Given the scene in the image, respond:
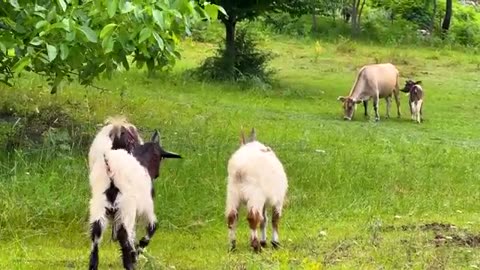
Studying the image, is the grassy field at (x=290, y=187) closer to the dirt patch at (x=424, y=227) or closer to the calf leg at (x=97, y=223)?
the dirt patch at (x=424, y=227)

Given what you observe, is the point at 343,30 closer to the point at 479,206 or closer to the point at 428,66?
the point at 428,66

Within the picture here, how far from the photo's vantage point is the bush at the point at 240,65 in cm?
2122

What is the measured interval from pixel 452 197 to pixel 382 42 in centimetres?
2203

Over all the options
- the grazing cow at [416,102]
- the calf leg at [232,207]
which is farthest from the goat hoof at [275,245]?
the grazing cow at [416,102]

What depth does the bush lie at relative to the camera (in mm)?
21219

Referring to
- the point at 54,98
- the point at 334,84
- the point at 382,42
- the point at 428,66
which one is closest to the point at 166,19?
the point at 54,98

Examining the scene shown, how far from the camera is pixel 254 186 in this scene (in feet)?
23.0

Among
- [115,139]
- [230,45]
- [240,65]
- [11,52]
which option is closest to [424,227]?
[115,139]

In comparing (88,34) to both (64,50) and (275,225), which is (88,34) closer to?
(64,50)

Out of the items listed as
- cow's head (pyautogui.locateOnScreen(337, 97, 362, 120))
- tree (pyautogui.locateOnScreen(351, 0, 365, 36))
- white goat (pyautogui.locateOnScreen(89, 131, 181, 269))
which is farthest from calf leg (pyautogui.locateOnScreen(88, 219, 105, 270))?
tree (pyautogui.locateOnScreen(351, 0, 365, 36))

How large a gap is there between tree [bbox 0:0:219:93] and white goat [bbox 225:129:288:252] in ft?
3.63

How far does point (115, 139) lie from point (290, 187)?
3057 mm

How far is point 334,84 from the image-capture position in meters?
22.6

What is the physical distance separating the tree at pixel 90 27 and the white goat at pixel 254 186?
1.11 m
